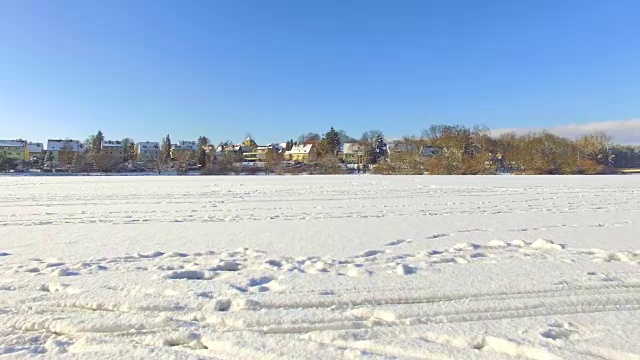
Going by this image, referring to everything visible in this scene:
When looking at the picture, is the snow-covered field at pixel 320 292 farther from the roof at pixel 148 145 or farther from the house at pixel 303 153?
the roof at pixel 148 145

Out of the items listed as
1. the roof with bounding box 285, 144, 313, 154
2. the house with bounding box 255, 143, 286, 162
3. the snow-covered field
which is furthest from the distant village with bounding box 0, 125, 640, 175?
the snow-covered field

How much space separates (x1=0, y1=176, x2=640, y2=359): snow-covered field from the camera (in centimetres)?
291

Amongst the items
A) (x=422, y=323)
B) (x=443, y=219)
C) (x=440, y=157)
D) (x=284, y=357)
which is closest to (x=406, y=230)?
(x=443, y=219)

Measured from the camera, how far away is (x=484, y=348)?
2865 mm

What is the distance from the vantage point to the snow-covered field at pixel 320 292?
2914mm

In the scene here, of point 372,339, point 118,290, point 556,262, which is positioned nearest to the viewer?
point 372,339

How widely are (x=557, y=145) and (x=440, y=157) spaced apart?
64.9 feet

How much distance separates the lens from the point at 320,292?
13.1 ft

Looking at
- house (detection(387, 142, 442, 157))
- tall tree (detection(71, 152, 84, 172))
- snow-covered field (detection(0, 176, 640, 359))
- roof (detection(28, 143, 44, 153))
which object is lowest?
snow-covered field (detection(0, 176, 640, 359))

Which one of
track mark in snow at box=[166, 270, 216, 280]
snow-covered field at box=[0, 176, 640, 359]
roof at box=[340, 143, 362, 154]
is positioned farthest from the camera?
roof at box=[340, 143, 362, 154]

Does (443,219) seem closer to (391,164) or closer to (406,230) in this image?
(406,230)

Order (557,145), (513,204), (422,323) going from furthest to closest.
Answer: (557,145), (513,204), (422,323)

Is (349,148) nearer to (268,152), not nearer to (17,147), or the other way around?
(268,152)

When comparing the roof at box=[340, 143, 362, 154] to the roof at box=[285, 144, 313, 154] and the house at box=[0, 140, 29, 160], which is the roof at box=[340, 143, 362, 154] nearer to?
the roof at box=[285, 144, 313, 154]
